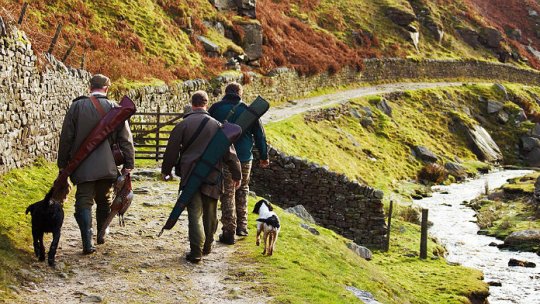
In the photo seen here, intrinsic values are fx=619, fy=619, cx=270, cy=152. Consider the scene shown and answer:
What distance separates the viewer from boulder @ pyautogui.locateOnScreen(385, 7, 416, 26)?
203ft

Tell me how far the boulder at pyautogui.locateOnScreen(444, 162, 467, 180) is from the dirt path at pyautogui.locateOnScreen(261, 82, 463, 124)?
770 centimetres

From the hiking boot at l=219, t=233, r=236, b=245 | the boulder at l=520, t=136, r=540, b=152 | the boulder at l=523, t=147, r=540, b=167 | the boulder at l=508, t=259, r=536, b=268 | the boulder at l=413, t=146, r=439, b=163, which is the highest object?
the boulder at l=520, t=136, r=540, b=152

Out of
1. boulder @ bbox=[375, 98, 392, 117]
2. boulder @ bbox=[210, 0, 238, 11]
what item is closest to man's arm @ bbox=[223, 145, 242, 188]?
boulder @ bbox=[210, 0, 238, 11]

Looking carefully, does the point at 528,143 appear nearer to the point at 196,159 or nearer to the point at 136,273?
the point at 196,159

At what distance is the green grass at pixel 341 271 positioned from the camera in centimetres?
953

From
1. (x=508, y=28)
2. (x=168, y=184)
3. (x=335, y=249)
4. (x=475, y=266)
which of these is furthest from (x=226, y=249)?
(x=508, y=28)

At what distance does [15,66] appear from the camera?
13.0 meters

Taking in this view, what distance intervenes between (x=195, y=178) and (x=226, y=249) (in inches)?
75.3

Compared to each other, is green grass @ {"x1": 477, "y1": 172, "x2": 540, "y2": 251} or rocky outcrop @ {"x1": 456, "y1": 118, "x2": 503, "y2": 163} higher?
rocky outcrop @ {"x1": 456, "y1": 118, "x2": 503, "y2": 163}

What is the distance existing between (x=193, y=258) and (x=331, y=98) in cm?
3274

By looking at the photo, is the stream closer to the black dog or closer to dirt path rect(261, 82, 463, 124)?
dirt path rect(261, 82, 463, 124)

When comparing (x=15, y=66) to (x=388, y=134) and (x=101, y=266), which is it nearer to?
(x=101, y=266)

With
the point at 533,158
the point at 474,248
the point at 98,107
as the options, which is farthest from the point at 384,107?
the point at 98,107

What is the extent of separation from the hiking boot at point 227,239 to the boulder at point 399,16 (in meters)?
54.5
